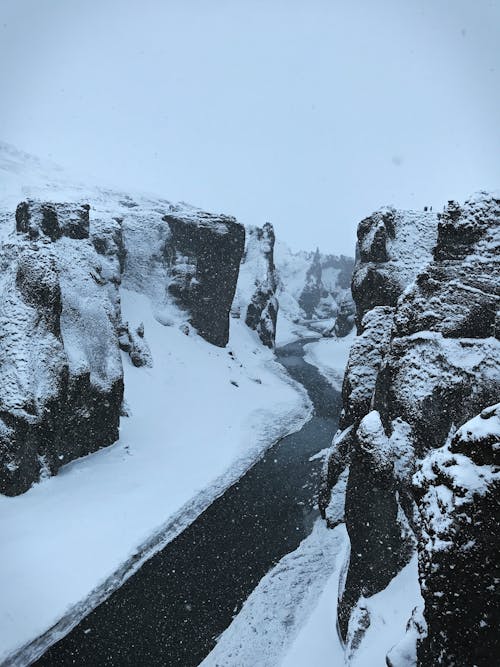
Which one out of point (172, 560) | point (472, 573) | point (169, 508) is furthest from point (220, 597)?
point (472, 573)

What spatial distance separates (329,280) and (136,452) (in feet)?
452

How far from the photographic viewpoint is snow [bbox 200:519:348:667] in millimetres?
12984

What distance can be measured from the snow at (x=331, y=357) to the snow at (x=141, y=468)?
9.37 metres

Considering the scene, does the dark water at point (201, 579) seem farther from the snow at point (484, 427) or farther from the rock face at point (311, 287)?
the rock face at point (311, 287)

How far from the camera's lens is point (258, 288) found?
6812cm

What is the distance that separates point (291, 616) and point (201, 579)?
4.05 m

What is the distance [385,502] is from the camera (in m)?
11.8

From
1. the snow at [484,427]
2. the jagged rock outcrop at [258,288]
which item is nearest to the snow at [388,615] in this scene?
the snow at [484,427]

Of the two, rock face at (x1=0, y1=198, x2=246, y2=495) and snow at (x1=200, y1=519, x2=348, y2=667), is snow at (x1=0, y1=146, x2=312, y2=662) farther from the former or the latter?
snow at (x1=200, y1=519, x2=348, y2=667)

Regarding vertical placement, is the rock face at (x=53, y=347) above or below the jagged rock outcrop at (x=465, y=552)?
below

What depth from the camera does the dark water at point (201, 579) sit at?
44.9ft

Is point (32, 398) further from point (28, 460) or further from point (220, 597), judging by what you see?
point (220, 597)

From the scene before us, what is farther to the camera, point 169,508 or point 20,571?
point 169,508

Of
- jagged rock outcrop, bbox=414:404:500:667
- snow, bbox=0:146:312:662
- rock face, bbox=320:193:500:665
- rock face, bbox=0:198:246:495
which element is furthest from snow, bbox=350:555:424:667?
rock face, bbox=0:198:246:495
